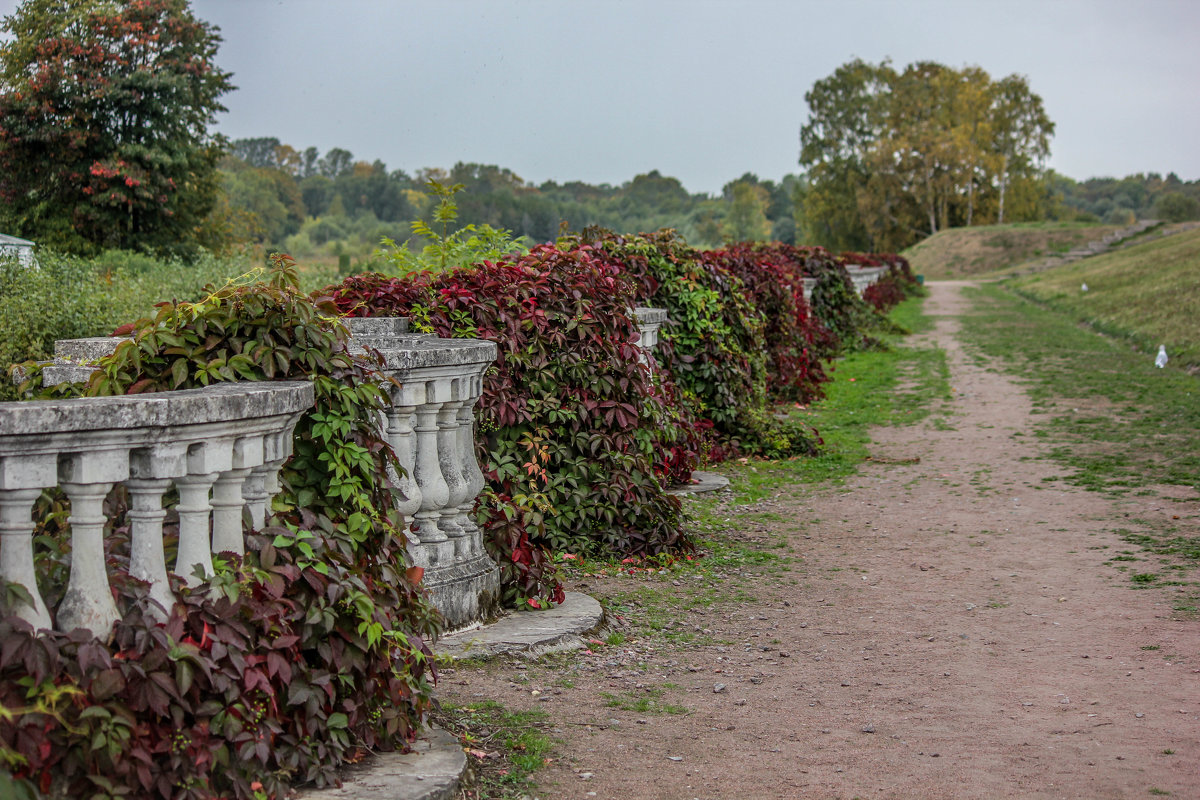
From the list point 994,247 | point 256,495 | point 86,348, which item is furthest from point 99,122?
point 994,247

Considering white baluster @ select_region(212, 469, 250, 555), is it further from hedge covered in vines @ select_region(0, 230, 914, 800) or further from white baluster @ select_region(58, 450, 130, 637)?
white baluster @ select_region(58, 450, 130, 637)

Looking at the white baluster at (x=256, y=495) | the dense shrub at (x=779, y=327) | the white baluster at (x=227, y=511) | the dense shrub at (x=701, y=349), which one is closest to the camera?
the white baluster at (x=227, y=511)

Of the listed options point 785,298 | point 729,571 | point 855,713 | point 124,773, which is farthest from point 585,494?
point 785,298

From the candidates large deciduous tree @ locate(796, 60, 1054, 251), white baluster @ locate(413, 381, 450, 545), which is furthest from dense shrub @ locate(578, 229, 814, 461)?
large deciduous tree @ locate(796, 60, 1054, 251)

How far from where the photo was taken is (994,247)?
65.8m

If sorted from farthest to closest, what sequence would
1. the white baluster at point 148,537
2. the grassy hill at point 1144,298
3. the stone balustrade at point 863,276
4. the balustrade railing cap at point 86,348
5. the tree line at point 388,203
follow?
the tree line at point 388,203, the stone balustrade at point 863,276, the grassy hill at point 1144,298, the balustrade railing cap at point 86,348, the white baluster at point 148,537

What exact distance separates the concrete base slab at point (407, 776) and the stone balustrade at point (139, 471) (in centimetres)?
69

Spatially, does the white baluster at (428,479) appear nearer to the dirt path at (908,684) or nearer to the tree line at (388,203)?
the dirt path at (908,684)

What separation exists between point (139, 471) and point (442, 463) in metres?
2.03

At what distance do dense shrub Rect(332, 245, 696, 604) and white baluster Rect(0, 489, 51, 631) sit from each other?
280 centimetres

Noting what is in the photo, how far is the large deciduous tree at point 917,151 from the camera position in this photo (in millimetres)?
75000

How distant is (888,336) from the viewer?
2234cm

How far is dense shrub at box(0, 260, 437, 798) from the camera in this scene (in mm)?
2201

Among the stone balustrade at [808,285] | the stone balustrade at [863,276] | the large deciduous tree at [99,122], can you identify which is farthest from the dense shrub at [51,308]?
the stone balustrade at [863,276]
